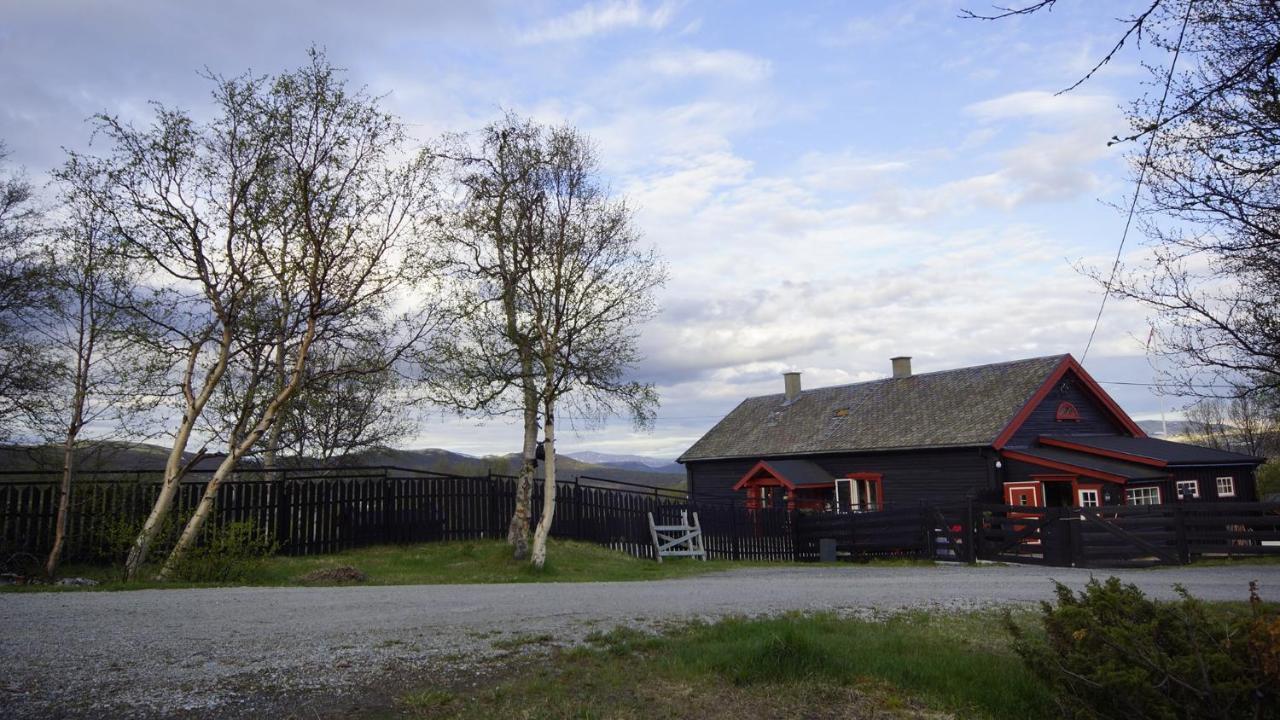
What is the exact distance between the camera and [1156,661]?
5.09 m

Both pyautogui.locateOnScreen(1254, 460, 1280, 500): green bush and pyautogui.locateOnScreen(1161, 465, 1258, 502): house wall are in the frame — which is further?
pyautogui.locateOnScreen(1254, 460, 1280, 500): green bush

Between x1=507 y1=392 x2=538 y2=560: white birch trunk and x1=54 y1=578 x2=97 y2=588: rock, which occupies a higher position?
x1=507 y1=392 x2=538 y2=560: white birch trunk

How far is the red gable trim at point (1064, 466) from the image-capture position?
24828 millimetres

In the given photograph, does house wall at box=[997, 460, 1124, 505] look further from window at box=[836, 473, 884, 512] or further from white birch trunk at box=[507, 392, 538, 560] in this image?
white birch trunk at box=[507, 392, 538, 560]

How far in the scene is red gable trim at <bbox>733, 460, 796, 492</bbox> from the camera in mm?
32250

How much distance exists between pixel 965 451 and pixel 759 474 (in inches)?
346

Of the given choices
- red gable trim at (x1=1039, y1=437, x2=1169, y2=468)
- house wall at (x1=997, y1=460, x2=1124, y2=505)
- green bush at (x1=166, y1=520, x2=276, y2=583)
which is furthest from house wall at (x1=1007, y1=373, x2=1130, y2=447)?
green bush at (x1=166, y1=520, x2=276, y2=583)

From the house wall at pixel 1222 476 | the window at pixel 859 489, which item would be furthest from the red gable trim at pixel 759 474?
the house wall at pixel 1222 476

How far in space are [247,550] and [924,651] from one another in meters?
12.1

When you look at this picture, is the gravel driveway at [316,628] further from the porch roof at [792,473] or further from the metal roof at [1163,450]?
the porch roof at [792,473]

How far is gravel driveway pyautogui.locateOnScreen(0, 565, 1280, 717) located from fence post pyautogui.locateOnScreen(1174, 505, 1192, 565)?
4127 millimetres

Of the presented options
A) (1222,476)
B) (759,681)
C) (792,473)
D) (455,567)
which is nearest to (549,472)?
(455,567)

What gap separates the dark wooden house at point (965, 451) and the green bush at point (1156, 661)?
19.6 metres

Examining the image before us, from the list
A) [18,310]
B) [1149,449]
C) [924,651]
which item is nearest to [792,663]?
[924,651]
